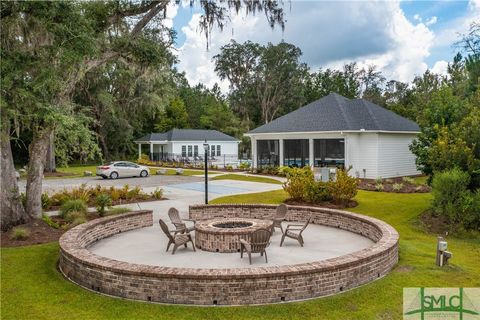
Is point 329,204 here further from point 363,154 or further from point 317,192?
point 363,154

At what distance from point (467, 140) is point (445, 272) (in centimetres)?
624

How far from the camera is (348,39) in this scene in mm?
15727

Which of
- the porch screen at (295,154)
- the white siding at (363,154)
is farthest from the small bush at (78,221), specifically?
the porch screen at (295,154)

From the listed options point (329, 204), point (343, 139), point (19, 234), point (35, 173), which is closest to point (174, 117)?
point (343, 139)

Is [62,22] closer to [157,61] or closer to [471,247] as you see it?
[157,61]

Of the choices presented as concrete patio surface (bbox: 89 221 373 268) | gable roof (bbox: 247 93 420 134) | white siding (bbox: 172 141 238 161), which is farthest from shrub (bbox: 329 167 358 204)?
white siding (bbox: 172 141 238 161)

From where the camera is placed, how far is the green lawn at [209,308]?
240 inches

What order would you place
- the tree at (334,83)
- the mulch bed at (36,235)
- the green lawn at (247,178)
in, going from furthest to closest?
1. the tree at (334,83)
2. the green lawn at (247,178)
3. the mulch bed at (36,235)

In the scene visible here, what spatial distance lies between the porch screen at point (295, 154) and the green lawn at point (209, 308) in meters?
18.7

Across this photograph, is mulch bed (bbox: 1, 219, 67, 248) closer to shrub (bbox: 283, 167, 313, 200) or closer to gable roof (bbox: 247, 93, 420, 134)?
shrub (bbox: 283, 167, 313, 200)

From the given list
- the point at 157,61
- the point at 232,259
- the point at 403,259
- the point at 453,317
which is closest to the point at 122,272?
the point at 232,259

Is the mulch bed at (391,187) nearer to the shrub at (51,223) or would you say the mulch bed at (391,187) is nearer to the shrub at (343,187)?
the shrub at (343,187)

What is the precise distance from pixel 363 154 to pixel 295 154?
6.54 metres

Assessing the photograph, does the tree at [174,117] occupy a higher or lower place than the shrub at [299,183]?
higher
